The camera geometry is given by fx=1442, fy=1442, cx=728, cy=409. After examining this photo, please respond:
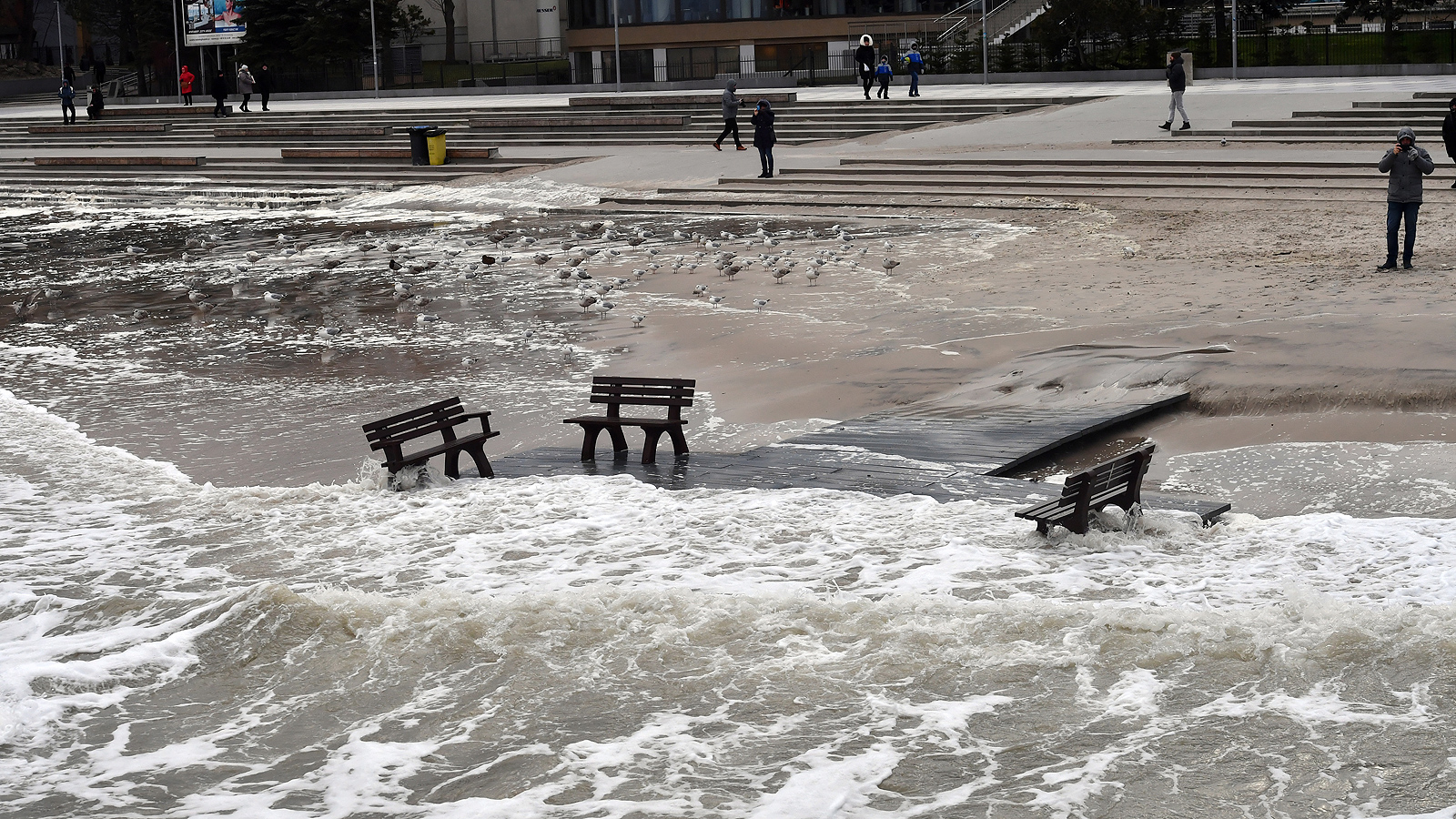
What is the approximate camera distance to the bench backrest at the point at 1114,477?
8.30 metres

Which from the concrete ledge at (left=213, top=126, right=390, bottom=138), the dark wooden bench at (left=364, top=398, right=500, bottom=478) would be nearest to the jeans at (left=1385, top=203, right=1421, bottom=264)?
the dark wooden bench at (left=364, top=398, right=500, bottom=478)

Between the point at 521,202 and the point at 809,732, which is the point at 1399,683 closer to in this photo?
the point at 809,732

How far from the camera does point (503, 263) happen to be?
20.4 m

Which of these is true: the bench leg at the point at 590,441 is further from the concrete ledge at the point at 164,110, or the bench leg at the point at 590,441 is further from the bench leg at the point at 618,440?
the concrete ledge at the point at 164,110

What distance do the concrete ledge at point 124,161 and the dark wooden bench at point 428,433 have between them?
93.5 feet

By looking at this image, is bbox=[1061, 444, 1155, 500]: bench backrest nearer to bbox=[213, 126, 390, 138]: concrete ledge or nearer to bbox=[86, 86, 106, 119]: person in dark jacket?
bbox=[213, 126, 390, 138]: concrete ledge

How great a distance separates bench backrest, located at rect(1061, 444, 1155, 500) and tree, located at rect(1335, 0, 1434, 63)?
1315 inches

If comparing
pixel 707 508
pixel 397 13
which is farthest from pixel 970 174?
pixel 397 13

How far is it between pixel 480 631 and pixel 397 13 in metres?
49.5

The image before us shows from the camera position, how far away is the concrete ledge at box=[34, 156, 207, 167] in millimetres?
36344

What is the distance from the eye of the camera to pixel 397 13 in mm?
53375

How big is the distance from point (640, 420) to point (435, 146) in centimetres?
2385

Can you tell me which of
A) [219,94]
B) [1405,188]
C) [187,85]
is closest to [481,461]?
[1405,188]

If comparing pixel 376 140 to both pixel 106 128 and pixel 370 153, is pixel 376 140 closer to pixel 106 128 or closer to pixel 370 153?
pixel 370 153
